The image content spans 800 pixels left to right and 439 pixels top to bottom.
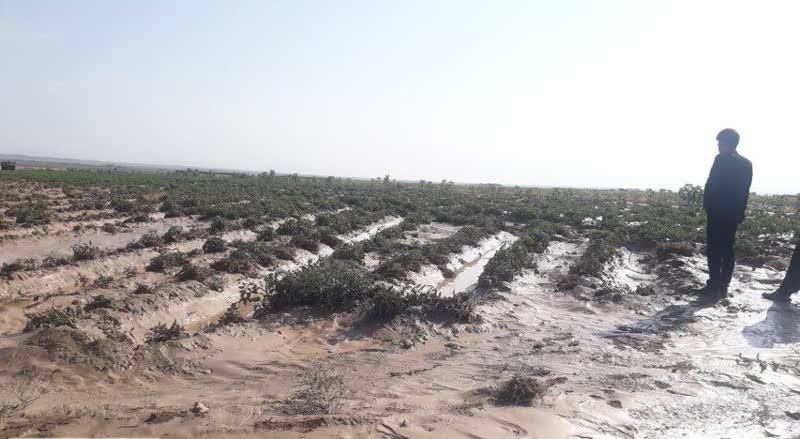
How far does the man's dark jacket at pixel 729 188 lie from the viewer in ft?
26.4

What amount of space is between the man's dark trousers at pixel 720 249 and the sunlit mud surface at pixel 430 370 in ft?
1.87

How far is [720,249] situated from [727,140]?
1879mm

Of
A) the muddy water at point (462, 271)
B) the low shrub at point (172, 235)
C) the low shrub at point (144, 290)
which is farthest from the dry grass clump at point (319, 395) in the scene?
the low shrub at point (172, 235)

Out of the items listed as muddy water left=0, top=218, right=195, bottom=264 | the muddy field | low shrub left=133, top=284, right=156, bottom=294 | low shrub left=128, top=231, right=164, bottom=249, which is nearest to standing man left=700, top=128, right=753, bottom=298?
the muddy field

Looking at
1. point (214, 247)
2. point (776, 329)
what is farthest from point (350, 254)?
point (776, 329)

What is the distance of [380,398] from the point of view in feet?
14.0

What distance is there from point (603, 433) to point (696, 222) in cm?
1939

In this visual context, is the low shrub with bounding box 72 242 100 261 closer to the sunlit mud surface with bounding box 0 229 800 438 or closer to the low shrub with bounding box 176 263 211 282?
the sunlit mud surface with bounding box 0 229 800 438

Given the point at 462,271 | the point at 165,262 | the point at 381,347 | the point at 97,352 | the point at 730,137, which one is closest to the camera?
the point at 97,352

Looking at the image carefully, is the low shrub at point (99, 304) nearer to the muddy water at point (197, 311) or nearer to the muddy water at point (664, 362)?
the muddy water at point (197, 311)

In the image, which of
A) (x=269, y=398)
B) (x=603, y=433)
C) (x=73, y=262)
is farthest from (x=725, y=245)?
(x=73, y=262)

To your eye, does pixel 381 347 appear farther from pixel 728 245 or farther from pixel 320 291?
pixel 728 245

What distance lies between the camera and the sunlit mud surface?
3.79 m

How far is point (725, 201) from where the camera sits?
8.17 meters
